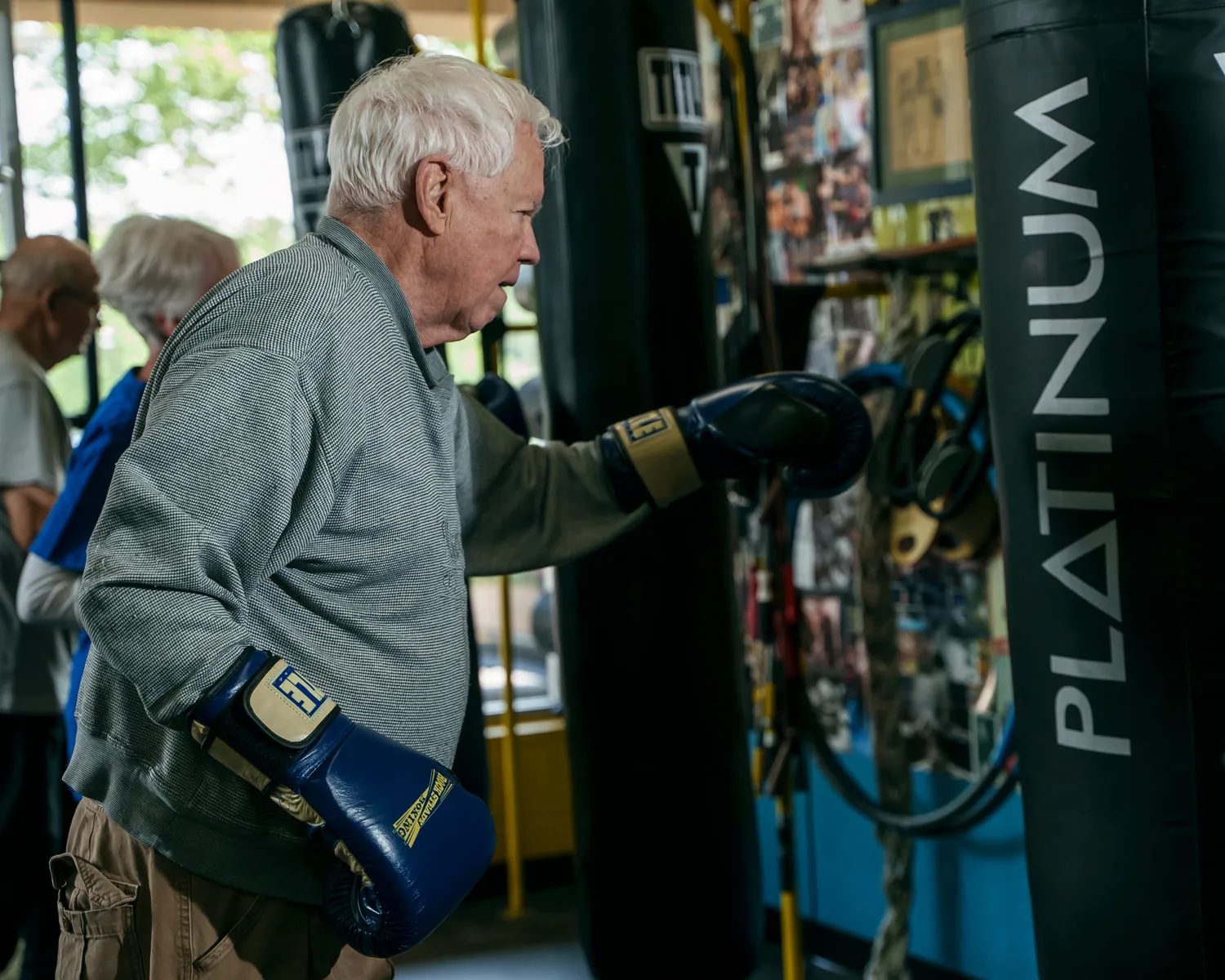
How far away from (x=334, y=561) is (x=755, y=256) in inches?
55.6

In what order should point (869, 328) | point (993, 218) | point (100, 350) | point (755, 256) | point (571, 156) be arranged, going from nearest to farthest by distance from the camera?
point (993, 218) < point (571, 156) < point (755, 256) < point (869, 328) < point (100, 350)

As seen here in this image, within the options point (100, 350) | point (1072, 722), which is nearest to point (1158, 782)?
point (1072, 722)

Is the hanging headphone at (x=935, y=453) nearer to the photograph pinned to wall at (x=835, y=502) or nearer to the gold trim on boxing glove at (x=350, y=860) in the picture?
the photograph pinned to wall at (x=835, y=502)

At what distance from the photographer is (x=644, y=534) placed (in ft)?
7.88

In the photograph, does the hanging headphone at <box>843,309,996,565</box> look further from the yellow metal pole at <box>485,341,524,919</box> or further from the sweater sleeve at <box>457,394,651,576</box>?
the yellow metal pole at <box>485,341,524,919</box>

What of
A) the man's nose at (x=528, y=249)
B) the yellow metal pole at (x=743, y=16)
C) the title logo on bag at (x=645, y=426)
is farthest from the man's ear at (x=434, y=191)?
the yellow metal pole at (x=743, y=16)

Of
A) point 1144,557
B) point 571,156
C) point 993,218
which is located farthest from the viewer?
point 571,156

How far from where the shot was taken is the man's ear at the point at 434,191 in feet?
5.20

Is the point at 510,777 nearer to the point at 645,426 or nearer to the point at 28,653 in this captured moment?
the point at 28,653

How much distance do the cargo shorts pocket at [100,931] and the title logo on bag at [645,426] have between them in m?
0.91

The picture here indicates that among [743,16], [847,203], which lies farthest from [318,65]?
[847,203]

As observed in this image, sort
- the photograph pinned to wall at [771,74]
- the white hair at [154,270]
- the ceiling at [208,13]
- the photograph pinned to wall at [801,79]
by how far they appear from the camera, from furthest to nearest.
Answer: the ceiling at [208,13]
the photograph pinned to wall at [771,74]
the photograph pinned to wall at [801,79]
the white hair at [154,270]

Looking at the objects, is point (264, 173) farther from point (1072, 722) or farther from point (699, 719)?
point (1072, 722)

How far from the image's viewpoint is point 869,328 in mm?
3309
